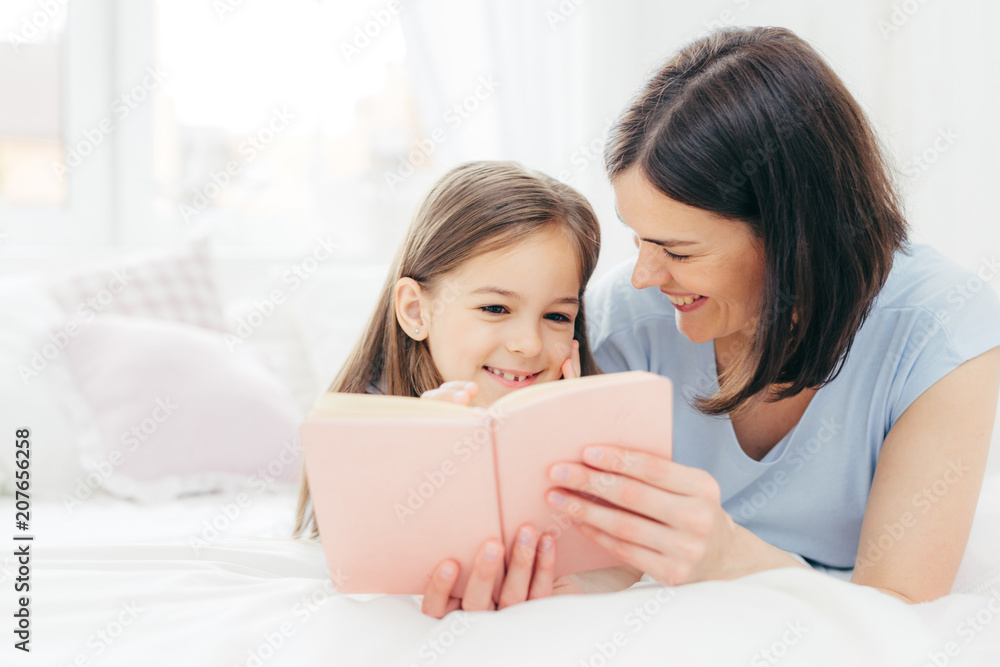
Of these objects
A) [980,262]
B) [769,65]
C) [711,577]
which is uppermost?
[769,65]

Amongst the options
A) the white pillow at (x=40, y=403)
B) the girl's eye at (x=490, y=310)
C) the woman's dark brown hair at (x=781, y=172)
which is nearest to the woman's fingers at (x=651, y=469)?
the woman's dark brown hair at (x=781, y=172)

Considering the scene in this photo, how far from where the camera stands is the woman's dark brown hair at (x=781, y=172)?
927mm

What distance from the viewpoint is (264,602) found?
0.85 metres

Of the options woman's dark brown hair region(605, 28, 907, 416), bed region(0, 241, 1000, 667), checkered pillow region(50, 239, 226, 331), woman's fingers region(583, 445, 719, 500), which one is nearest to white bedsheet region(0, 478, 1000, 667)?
bed region(0, 241, 1000, 667)

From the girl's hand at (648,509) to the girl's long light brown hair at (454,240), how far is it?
0.45 meters

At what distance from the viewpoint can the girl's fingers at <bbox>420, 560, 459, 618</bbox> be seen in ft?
2.73

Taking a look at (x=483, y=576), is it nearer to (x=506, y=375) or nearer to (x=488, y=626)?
A: (x=488, y=626)

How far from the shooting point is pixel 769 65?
0.94 metres

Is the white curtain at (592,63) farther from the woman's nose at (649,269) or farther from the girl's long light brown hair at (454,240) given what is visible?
the woman's nose at (649,269)

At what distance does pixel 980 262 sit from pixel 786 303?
1.12 meters

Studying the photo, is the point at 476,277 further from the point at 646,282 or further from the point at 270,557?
the point at 270,557

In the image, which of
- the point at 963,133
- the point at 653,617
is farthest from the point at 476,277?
the point at 963,133

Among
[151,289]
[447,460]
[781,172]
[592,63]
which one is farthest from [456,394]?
[592,63]

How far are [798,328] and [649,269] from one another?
0.21 meters
